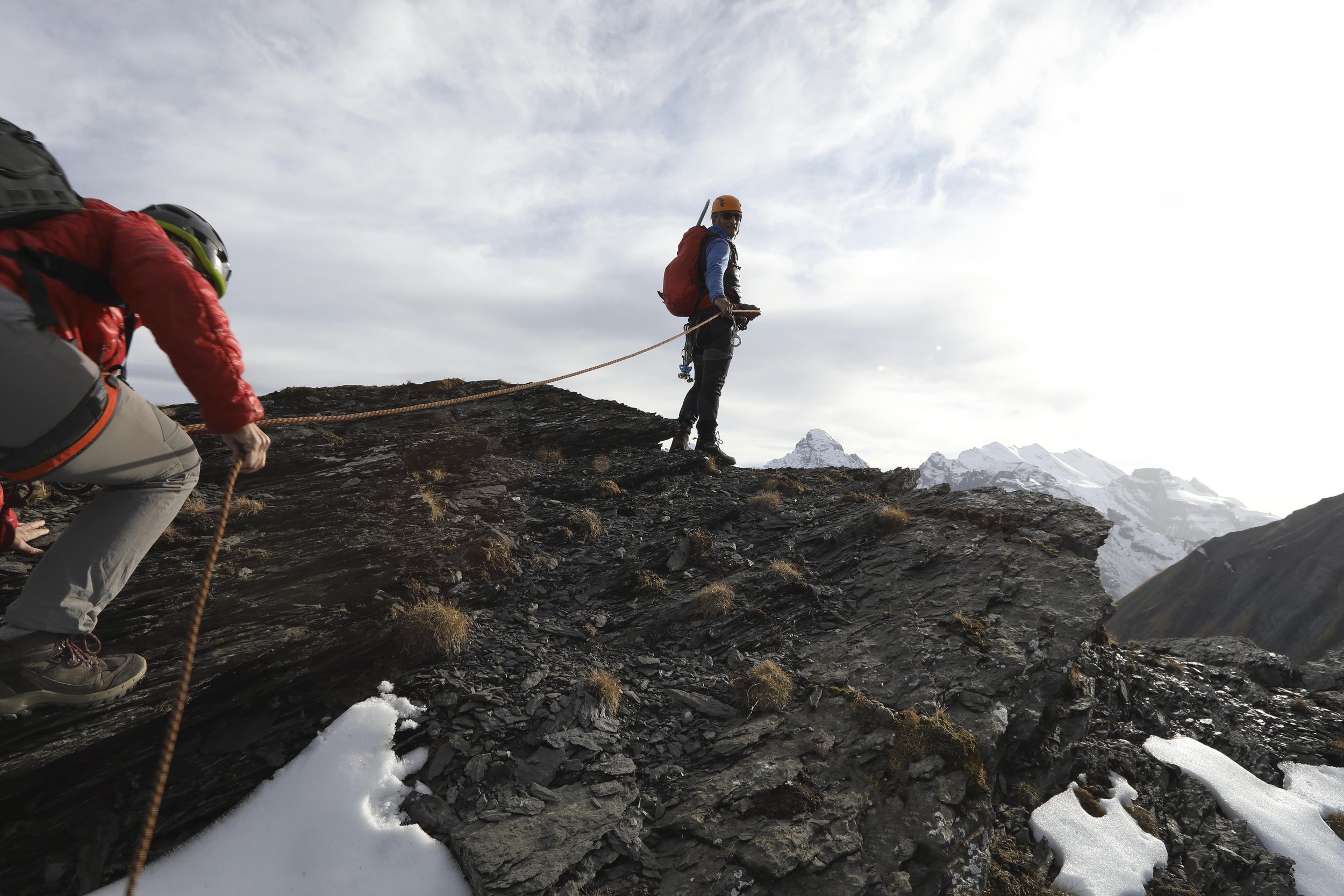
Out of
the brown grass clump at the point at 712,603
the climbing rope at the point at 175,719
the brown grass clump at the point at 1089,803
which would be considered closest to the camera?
the climbing rope at the point at 175,719

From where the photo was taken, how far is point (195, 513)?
25.6 feet

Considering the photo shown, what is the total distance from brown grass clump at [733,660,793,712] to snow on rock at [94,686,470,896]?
3.29m

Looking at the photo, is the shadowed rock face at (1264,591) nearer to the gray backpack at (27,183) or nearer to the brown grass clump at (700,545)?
the brown grass clump at (700,545)

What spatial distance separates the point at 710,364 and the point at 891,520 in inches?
191

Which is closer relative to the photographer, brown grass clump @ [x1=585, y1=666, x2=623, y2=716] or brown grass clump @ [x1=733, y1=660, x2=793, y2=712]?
brown grass clump @ [x1=585, y1=666, x2=623, y2=716]

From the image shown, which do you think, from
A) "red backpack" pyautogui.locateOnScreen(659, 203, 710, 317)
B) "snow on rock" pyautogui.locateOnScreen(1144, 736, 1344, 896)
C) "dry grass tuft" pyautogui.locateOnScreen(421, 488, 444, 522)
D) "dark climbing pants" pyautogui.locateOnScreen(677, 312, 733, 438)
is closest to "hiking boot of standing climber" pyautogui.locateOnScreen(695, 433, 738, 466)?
"dark climbing pants" pyautogui.locateOnScreen(677, 312, 733, 438)

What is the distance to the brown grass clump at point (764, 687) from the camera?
6320 millimetres

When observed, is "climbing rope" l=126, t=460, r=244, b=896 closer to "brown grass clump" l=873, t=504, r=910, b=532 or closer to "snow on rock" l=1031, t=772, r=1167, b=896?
"snow on rock" l=1031, t=772, r=1167, b=896

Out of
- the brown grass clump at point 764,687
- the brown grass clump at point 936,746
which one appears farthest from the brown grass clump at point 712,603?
the brown grass clump at point 936,746

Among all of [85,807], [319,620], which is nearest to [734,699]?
[319,620]

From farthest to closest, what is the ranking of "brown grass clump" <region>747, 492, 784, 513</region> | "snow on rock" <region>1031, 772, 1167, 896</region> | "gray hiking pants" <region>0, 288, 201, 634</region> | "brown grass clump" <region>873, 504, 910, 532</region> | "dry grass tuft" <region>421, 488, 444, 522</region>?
"brown grass clump" <region>747, 492, 784, 513</region> < "brown grass clump" <region>873, 504, 910, 532</region> < "dry grass tuft" <region>421, 488, 444, 522</region> < "snow on rock" <region>1031, 772, 1167, 896</region> < "gray hiking pants" <region>0, 288, 201, 634</region>

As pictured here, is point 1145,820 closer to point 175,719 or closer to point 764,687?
point 764,687

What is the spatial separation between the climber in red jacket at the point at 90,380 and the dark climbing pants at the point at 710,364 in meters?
8.98

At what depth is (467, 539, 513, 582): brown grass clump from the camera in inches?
313
